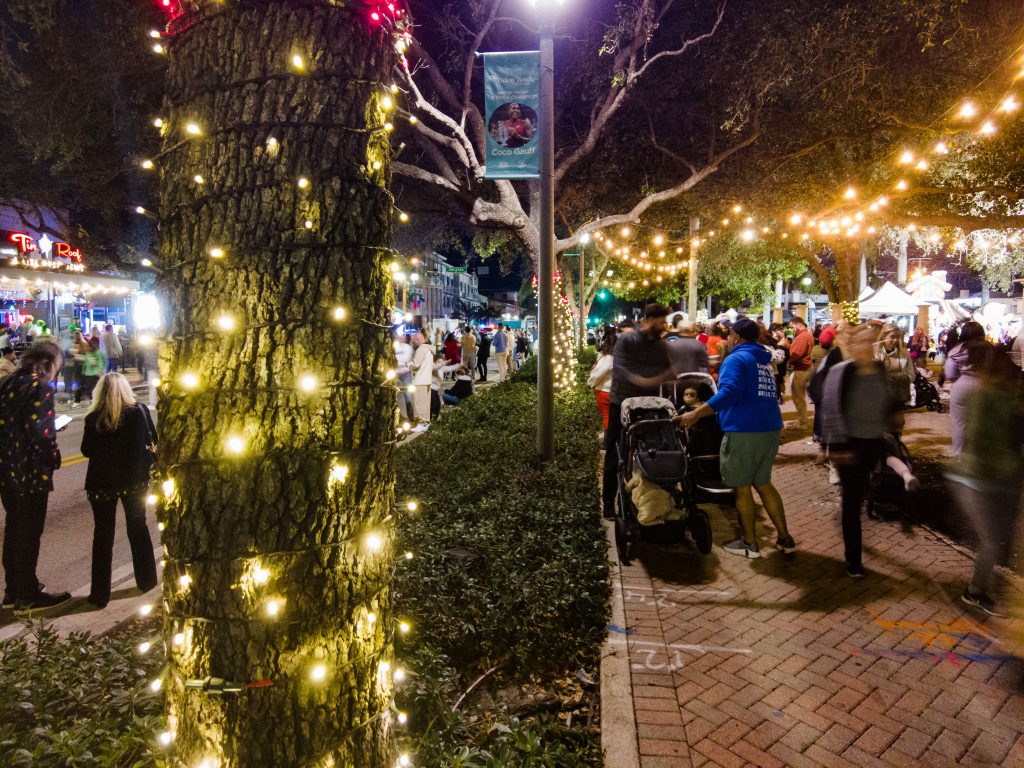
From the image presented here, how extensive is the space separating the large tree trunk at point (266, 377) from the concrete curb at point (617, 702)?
1615 millimetres

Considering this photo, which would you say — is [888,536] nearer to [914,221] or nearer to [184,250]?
[184,250]

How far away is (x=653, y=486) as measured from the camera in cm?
557

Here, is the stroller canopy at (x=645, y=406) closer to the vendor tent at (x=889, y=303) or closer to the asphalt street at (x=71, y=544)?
the asphalt street at (x=71, y=544)

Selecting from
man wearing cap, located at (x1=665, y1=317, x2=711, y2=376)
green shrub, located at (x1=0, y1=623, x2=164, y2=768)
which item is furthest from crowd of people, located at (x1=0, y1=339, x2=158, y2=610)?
man wearing cap, located at (x1=665, y1=317, x2=711, y2=376)

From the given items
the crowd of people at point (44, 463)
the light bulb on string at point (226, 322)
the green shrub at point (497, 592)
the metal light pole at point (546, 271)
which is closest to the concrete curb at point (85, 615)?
the crowd of people at point (44, 463)

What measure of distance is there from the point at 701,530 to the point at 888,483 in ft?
9.34

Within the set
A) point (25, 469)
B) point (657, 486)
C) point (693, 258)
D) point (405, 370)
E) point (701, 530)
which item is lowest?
point (701, 530)

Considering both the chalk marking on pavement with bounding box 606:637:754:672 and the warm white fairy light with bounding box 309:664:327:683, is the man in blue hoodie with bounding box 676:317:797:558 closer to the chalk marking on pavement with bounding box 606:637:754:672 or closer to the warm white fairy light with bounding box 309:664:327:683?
the chalk marking on pavement with bounding box 606:637:754:672

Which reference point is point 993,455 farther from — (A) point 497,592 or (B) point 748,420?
(A) point 497,592

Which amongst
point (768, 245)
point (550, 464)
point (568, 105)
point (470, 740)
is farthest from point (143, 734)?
point (768, 245)

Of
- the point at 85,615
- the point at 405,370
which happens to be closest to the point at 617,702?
the point at 85,615

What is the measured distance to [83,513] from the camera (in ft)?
25.0

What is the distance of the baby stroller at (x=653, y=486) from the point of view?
5.53 m

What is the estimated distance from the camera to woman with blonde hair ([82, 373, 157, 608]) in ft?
16.4
